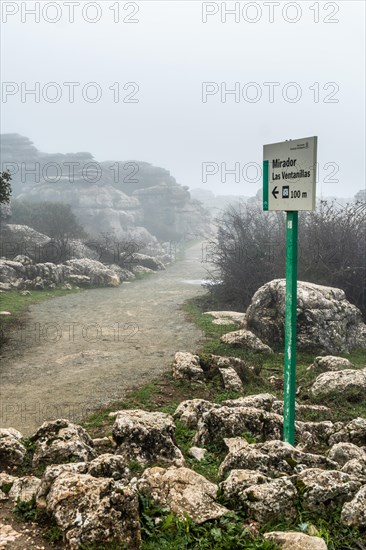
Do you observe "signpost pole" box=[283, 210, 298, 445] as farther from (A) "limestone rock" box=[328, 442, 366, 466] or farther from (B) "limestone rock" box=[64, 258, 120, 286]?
(B) "limestone rock" box=[64, 258, 120, 286]

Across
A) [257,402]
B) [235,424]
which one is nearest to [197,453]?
[235,424]

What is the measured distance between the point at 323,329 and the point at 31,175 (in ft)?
314

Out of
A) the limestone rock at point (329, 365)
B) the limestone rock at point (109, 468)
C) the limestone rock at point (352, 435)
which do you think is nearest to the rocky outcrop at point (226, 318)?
the limestone rock at point (329, 365)

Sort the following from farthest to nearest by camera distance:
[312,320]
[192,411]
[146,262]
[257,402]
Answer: [146,262]
[312,320]
[257,402]
[192,411]

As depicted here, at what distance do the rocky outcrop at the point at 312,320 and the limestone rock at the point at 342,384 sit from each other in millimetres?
3925

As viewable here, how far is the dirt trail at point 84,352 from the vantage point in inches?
374

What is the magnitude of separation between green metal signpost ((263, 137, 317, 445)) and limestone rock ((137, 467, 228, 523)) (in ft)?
6.65

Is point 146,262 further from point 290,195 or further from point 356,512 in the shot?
point 356,512

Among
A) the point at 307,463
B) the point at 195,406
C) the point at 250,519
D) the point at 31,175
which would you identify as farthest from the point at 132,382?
the point at 31,175

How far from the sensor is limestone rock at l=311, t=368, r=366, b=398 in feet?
31.3

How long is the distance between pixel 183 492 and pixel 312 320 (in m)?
10.3

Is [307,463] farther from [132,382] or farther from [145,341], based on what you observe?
[145,341]

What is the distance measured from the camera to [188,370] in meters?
10.6

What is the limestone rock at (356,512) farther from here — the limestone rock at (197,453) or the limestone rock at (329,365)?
the limestone rock at (329,365)
